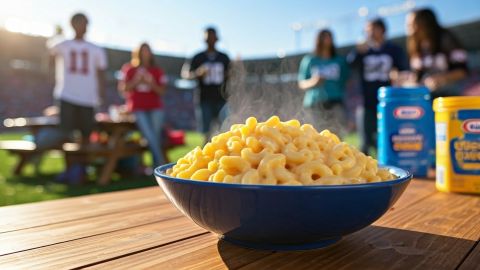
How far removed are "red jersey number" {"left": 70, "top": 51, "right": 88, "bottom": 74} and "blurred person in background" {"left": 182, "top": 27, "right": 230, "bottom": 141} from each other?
2.76ft

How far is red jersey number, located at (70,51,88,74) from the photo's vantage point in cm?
301

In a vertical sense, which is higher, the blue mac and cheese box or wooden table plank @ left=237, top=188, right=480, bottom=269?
the blue mac and cheese box

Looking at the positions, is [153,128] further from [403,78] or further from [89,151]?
[403,78]

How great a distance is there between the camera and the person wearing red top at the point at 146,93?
136 inches

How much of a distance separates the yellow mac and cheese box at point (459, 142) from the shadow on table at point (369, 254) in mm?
349

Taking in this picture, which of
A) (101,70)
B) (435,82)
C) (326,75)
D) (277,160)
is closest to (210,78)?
(101,70)

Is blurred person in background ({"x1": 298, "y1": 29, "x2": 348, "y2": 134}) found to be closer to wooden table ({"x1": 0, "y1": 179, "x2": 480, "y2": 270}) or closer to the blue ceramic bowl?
wooden table ({"x1": 0, "y1": 179, "x2": 480, "y2": 270})

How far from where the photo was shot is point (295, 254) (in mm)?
477

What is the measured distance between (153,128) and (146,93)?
31 centimetres

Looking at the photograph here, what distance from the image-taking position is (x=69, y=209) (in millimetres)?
742

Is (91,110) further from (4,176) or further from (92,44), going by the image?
(4,176)

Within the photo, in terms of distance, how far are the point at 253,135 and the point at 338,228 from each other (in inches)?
6.7

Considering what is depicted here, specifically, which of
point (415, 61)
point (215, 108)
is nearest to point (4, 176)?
point (215, 108)

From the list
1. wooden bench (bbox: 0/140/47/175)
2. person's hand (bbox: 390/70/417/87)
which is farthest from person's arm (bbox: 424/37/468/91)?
wooden bench (bbox: 0/140/47/175)
